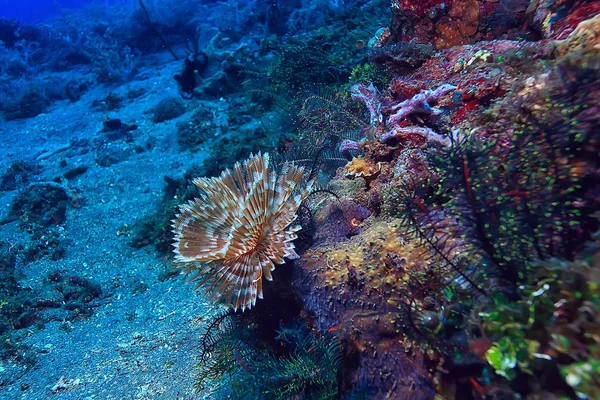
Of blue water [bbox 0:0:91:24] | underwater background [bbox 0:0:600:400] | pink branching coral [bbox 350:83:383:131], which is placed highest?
blue water [bbox 0:0:91:24]

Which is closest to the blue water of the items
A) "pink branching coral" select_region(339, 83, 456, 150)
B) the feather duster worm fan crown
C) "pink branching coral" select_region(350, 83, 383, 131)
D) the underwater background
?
the underwater background

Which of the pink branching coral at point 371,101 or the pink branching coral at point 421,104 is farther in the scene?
the pink branching coral at point 371,101

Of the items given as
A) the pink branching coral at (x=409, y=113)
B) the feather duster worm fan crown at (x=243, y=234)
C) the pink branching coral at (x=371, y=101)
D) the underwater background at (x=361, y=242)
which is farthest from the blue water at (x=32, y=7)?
the pink branching coral at (x=409, y=113)

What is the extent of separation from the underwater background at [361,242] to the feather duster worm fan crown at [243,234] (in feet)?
0.06

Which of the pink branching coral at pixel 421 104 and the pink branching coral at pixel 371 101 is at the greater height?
the pink branching coral at pixel 371 101

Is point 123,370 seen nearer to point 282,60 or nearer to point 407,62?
point 407,62

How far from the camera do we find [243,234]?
267 centimetres

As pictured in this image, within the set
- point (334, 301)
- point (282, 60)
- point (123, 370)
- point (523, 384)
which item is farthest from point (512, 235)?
point (282, 60)

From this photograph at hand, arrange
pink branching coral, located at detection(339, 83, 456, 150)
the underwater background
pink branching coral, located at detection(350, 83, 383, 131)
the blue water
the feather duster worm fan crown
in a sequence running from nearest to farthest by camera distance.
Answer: the underwater background → the feather duster worm fan crown → pink branching coral, located at detection(339, 83, 456, 150) → pink branching coral, located at detection(350, 83, 383, 131) → the blue water

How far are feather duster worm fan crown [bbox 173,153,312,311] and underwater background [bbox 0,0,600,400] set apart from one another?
0.02 m

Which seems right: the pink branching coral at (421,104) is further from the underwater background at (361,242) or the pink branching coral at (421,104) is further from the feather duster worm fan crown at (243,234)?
the feather duster worm fan crown at (243,234)

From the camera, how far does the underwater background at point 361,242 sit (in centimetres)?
153

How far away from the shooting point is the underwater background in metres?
1.53

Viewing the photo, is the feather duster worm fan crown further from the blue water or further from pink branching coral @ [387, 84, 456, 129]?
the blue water
